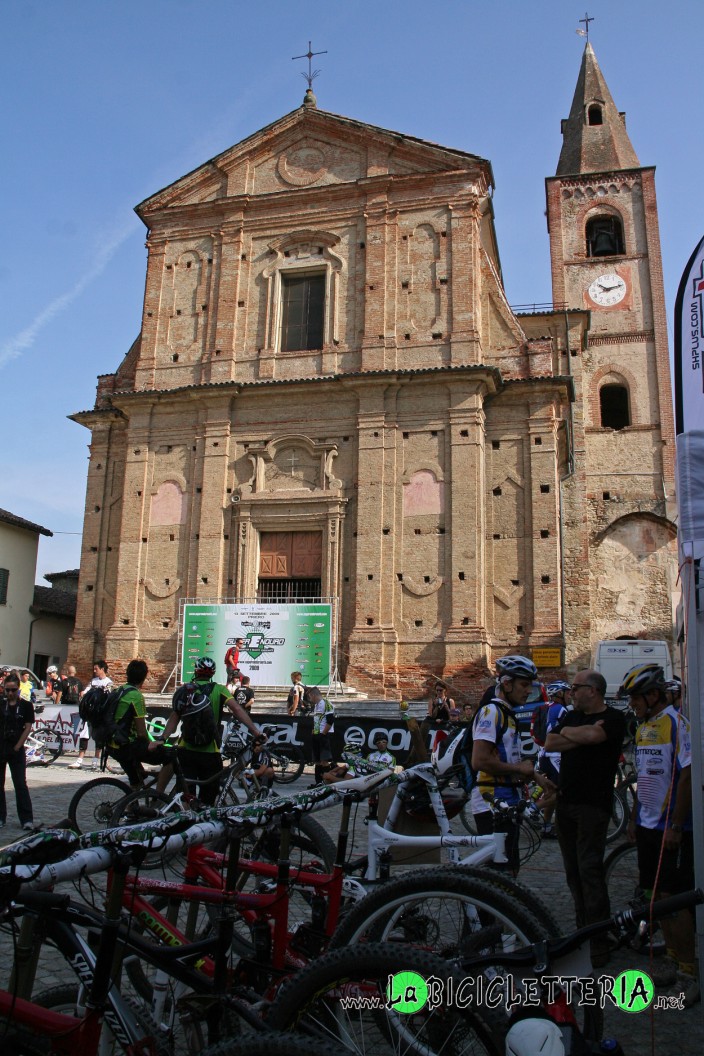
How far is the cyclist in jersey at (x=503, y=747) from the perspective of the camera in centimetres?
473

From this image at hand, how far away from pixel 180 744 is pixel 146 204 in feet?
71.4

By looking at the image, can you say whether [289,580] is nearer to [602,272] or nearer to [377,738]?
[377,738]

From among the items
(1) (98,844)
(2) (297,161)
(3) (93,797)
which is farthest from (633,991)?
(2) (297,161)

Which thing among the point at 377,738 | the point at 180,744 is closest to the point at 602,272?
the point at 377,738

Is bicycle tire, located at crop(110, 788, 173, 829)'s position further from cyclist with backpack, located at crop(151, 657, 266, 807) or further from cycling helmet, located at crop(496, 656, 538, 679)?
cycling helmet, located at crop(496, 656, 538, 679)

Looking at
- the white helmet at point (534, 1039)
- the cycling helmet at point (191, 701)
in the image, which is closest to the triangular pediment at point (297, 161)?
the cycling helmet at point (191, 701)

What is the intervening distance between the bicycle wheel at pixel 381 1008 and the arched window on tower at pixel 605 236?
116 ft

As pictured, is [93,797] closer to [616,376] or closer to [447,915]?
[447,915]

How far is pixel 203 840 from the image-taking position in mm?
3092

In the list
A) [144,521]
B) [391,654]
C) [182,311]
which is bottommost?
[391,654]

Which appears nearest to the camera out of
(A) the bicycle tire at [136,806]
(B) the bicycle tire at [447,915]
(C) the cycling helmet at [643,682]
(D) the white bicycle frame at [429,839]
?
(B) the bicycle tire at [447,915]

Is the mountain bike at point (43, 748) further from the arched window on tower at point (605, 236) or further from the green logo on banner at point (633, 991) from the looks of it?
the arched window on tower at point (605, 236)

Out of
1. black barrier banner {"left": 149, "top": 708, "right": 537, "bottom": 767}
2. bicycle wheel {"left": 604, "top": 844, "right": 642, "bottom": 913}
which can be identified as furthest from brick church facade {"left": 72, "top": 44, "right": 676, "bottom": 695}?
bicycle wheel {"left": 604, "top": 844, "right": 642, "bottom": 913}

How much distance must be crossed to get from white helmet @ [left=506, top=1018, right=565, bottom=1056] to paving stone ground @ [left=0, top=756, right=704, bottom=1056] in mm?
914
